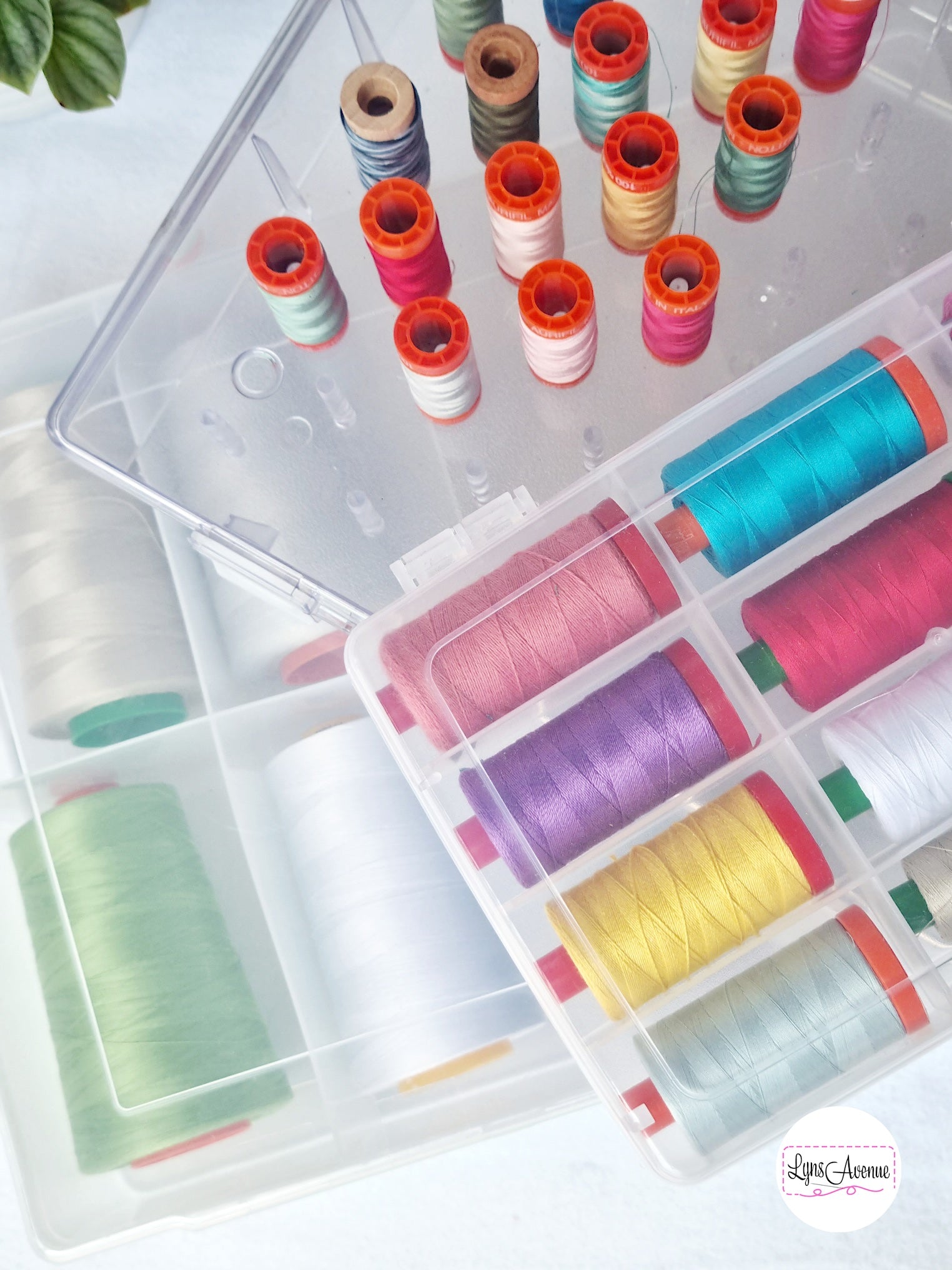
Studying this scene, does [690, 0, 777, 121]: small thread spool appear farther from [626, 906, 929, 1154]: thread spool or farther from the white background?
[626, 906, 929, 1154]: thread spool

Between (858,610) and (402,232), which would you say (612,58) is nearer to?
(402,232)

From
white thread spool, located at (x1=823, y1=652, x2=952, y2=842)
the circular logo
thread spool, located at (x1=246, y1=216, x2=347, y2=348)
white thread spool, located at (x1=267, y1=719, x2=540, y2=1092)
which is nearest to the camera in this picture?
white thread spool, located at (x1=823, y1=652, x2=952, y2=842)

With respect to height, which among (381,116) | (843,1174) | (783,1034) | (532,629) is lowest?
(843,1174)

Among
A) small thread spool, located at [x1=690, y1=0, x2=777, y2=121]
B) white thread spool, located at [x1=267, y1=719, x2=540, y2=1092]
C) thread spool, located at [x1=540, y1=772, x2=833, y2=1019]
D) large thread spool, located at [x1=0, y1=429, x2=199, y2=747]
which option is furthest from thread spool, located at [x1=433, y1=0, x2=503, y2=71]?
thread spool, located at [x1=540, y1=772, x2=833, y2=1019]

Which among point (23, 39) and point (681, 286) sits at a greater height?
point (23, 39)

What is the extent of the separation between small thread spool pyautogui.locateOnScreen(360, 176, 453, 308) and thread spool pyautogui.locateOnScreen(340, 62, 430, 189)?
0.03m

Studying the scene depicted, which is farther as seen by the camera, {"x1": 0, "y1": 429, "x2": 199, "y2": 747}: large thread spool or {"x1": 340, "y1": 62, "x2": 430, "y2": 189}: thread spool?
{"x1": 0, "y1": 429, "x2": 199, "y2": 747}: large thread spool

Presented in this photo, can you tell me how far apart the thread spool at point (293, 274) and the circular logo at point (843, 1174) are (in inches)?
48.7

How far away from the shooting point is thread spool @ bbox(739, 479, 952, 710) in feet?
3.68

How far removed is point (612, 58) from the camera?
45.9 inches

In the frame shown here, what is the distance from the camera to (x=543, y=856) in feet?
3.75

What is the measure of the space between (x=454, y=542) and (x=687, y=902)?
48 cm

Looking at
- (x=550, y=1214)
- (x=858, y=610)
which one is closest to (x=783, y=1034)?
(x=858, y=610)

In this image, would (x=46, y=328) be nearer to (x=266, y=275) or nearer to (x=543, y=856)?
(x=266, y=275)
